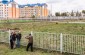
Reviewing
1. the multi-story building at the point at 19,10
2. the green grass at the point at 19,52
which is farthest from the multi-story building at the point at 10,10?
the green grass at the point at 19,52

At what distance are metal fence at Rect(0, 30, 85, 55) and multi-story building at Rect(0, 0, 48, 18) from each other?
74.2 meters

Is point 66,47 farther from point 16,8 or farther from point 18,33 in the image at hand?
point 16,8

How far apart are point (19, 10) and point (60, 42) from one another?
3735 inches

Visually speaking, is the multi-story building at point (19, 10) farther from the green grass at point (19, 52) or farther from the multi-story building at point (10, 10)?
the green grass at point (19, 52)

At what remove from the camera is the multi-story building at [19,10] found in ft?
306

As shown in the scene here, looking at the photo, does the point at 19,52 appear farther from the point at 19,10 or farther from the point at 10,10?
the point at 19,10

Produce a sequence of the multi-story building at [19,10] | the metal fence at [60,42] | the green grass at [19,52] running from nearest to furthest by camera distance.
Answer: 1. the metal fence at [60,42]
2. the green grass at [19,52]
3. the multi-story building at [19,10]

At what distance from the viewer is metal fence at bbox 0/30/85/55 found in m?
10.7

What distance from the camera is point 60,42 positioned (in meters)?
11.5

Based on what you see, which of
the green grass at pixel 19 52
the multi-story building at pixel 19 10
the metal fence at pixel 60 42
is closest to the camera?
the metal fence at pixel 60 42

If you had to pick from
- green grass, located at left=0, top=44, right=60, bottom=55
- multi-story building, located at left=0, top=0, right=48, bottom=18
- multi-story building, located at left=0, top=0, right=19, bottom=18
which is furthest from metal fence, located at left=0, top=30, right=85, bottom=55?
multi-story building, located at left=0, top=0, right=19, bottom=18

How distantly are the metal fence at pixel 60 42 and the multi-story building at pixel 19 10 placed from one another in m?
74.2

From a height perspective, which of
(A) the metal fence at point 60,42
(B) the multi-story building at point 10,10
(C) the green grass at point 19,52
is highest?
(B) the multi-story building at point 10,10

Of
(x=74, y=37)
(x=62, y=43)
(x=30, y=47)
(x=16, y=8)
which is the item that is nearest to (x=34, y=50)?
(x=30, y=47)
